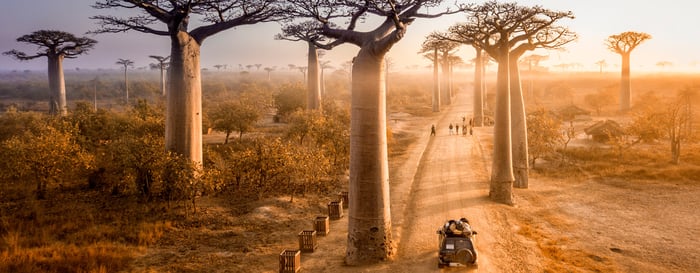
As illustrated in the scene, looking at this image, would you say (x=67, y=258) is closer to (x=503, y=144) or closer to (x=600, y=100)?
(x=503, y=144)

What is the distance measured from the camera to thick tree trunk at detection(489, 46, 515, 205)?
587 inches

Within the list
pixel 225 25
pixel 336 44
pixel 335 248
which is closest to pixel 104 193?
pixel 225 25

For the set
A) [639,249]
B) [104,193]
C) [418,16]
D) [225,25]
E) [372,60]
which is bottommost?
[639,249]

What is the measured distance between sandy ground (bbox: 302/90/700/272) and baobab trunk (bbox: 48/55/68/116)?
2147 cm

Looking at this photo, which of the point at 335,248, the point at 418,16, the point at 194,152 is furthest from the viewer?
Result: the point at 194,152

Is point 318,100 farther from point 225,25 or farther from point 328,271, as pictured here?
point 328,271

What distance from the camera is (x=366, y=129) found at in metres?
9.09

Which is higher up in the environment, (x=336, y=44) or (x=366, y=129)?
(x=336, y=44)

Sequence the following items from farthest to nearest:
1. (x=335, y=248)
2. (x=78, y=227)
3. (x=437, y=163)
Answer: (x=437, y=163), (x=78, y=227), (x=335, y=248)

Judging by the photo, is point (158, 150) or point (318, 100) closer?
point (158, 150)

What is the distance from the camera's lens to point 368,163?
9.16 metres

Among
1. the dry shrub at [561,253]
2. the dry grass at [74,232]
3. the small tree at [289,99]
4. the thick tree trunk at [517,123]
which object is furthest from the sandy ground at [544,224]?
the small tree at [289,99]

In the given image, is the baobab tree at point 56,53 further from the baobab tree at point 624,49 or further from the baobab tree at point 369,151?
the baobab tree at point 624,49

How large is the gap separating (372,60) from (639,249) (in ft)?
25.9
